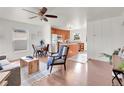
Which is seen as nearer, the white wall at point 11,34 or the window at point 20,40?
the white wall at point 11,34

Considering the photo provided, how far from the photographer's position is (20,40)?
226 cm

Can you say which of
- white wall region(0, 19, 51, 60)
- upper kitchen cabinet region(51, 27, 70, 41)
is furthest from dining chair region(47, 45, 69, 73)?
white wall region(0, 19, 51, 60)

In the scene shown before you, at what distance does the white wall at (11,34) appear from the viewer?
6.82ft

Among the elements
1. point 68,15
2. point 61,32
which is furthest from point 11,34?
point 61,32

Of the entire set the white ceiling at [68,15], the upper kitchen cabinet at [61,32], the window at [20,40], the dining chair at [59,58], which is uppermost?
the white ceiling at [68,15]

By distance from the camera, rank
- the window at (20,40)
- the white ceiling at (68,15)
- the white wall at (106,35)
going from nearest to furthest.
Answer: the white ceiling at (68,15) < the window at (20,40) < the white wall at (106,35)

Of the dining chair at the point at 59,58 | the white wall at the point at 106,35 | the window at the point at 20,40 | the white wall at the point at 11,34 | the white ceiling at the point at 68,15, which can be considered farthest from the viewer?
the dining chair at the point at 59,58

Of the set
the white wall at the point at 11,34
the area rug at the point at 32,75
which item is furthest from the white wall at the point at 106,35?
the area rug at the point at 32,75

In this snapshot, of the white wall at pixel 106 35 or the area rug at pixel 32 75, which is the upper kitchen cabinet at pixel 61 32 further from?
the area rug at pixel 32 75

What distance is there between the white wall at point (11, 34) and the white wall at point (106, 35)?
167 cm

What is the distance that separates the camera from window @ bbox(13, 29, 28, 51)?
2201 millimetres
